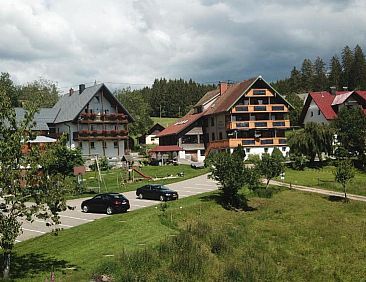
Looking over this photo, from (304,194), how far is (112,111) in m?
38.6

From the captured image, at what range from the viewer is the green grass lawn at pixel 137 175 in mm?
47750

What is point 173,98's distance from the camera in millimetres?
146875

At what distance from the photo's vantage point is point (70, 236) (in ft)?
88.3

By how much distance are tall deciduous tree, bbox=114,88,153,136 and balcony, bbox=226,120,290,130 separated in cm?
4001

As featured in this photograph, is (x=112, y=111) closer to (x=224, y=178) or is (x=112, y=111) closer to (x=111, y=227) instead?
(x=224, y=178)

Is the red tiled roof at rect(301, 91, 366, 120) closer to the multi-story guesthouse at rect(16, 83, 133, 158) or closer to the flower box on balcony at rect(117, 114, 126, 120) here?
the multi-story guesthouse at rect(16, 83, 133, 158)

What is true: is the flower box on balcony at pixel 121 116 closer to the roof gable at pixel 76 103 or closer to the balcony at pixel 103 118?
the balcony at pixel 103 118

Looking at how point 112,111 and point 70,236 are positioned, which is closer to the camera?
point 70,236

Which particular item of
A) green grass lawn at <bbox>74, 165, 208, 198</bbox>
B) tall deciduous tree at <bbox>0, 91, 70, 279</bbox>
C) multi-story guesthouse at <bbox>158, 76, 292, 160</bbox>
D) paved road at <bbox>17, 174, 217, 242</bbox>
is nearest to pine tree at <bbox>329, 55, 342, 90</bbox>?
multi-story guesthouse at <bbox>158, 76, 292, 160</bbox>

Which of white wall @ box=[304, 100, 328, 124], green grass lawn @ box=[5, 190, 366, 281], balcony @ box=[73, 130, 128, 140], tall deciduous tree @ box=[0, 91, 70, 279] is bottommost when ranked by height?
green grass lawn @ box=[5, 190, 366, 281]

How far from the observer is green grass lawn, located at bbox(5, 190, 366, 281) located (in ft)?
66.1

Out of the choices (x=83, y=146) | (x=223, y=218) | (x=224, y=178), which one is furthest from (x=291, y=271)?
(x=83, y=146)

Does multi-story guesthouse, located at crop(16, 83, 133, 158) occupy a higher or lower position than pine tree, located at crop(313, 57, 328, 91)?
lower

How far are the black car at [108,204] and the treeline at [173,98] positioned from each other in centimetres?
10731
